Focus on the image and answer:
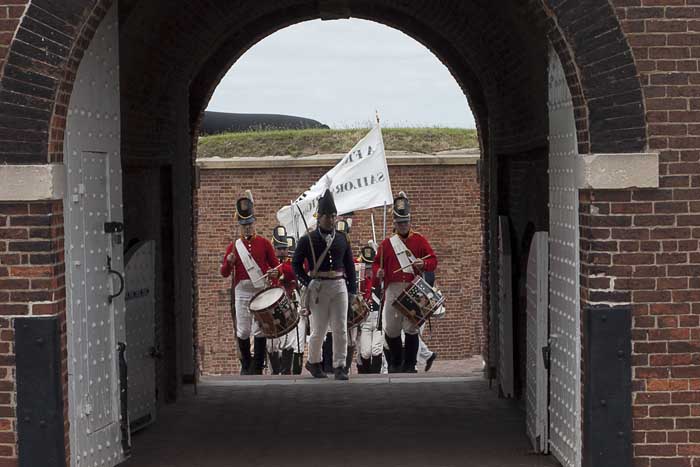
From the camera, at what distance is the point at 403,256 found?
46.9 ft

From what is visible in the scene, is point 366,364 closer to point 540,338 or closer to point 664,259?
point 540,338

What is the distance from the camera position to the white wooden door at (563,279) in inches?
308

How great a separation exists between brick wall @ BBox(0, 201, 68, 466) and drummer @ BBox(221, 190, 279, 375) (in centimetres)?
720

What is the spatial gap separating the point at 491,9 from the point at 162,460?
→ 5348 mm

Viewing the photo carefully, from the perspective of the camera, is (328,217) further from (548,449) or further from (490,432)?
(548,449)

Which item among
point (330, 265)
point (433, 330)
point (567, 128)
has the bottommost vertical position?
point (433, 330)

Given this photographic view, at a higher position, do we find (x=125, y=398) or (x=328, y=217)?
(x=328, y=217)

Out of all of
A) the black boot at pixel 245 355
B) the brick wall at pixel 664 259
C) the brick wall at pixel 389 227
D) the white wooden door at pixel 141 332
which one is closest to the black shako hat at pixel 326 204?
the black boot at pixel 245 355

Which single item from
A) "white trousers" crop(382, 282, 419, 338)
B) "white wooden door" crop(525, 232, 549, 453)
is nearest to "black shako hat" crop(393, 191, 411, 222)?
"white trousers" crop(382, 282, 419, 338)

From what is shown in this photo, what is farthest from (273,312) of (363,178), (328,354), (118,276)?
(363,178)

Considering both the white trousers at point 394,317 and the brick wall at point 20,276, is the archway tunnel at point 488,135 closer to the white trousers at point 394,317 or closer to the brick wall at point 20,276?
the brick wall at point 20,276

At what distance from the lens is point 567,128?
8.11 metres

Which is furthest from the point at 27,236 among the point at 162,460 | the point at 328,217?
the point at 328,217

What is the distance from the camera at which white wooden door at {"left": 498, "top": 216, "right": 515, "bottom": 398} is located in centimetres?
1156
